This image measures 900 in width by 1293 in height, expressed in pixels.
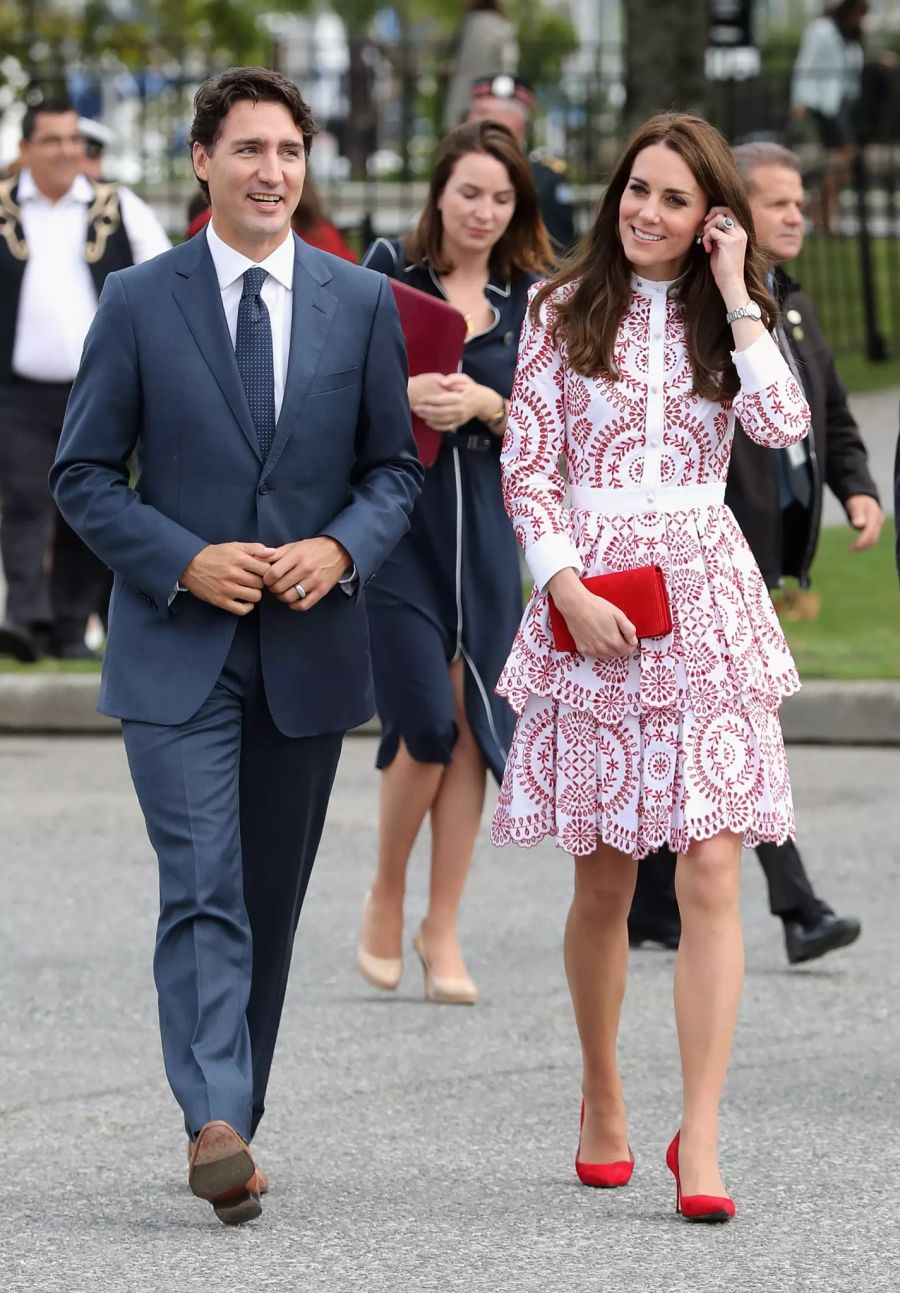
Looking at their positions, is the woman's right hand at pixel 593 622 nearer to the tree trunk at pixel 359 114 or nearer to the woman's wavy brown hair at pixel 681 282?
the woman's wavy brown hair at pixel 681 282

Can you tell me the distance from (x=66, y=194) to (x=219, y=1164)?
21.8ft

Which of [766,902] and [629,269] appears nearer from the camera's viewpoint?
[629,269]

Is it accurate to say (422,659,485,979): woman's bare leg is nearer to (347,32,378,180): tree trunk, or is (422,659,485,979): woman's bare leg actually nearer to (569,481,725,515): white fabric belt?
(569,481,725,515): white fabric belt

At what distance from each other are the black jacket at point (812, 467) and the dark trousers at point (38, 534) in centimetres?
439

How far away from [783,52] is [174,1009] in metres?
21.2

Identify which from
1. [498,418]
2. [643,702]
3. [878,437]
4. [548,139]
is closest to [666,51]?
[548,139]

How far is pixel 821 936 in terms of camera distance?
21.5 feet

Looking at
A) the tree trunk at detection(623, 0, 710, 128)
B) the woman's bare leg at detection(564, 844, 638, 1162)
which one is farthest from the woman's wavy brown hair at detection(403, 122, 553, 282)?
the tree trunk at detection(623, 0, 710, 128)

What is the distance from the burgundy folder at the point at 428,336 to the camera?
608 centimetres

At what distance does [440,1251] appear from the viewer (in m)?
4.44

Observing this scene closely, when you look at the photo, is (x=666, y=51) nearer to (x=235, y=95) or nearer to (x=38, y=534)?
(x=38, y=534)

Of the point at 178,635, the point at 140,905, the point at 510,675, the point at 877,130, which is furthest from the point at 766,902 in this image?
the point at 877,130

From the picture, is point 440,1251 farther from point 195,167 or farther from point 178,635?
point 195,167

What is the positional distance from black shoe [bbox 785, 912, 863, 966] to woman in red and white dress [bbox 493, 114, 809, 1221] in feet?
5.72
